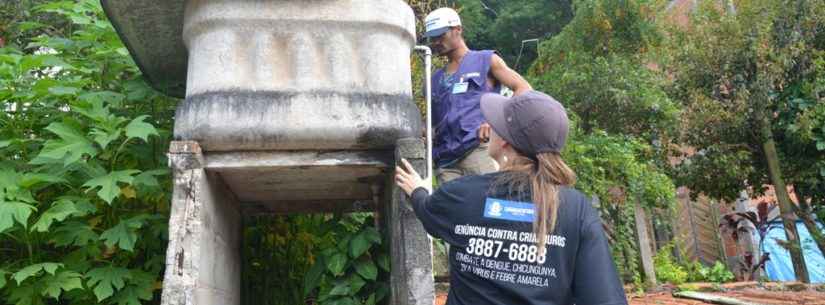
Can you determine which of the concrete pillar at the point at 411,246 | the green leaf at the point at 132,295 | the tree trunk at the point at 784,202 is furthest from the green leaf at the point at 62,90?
the tree trunk at the point at 784,202

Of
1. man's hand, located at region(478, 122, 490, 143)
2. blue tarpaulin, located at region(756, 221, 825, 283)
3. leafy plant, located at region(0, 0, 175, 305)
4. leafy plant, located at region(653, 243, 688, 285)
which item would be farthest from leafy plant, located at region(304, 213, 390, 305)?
blue tarpaulin, located at region(756, 221, 825, 283)

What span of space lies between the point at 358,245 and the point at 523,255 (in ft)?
5.32

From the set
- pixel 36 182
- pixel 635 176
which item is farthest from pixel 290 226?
pixel 635 176

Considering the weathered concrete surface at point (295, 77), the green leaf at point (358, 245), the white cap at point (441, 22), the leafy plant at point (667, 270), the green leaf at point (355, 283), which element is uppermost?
the white cap at point (441, 22)

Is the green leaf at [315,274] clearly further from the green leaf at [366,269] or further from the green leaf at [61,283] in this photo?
the green leaf at [61,283]

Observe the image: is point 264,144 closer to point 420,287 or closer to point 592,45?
point 420,287

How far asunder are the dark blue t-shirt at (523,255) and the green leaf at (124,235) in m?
1.93

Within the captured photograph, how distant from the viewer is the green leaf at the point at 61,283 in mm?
3328

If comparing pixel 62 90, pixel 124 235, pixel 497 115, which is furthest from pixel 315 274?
pixel 497 115

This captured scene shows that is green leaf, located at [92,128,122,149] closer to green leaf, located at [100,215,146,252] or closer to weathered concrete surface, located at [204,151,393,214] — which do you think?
green leaf, located at [100,215,146,252]

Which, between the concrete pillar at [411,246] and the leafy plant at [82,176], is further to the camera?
the leafy plant at [82,176]

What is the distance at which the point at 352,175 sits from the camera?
3.73 meters

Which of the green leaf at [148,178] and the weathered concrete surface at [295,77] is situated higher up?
the weathered concrete surface at [295,77]

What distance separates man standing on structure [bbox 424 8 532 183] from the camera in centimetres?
340
